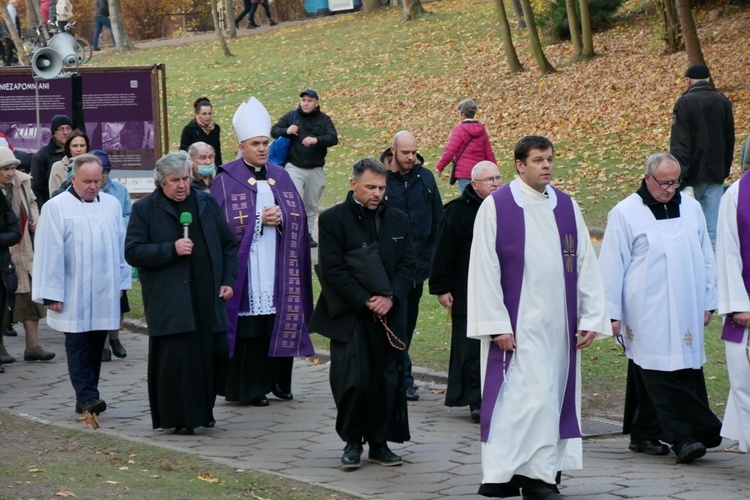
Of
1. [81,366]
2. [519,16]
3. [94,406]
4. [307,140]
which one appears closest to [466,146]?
[307,140]

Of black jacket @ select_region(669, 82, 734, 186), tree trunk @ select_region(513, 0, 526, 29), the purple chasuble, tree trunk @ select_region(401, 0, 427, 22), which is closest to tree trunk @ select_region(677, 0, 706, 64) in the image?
black jacket @ select_region(669, 82, 734, 186)

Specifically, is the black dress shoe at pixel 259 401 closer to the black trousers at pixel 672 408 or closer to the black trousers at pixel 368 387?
the black trousers at pixel 368 387

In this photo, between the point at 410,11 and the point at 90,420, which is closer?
the point at 90,420

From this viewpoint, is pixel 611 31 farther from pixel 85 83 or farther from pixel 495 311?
pixel 495 311

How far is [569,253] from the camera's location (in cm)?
735

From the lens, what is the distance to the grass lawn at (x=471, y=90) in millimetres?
19359

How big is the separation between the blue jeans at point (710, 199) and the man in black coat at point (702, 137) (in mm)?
19

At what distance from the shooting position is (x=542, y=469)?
710cm

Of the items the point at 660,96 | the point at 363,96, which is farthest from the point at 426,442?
the point at 363,96

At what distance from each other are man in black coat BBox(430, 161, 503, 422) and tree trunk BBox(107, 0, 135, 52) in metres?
39.7

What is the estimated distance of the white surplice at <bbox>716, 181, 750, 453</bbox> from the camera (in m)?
8.18

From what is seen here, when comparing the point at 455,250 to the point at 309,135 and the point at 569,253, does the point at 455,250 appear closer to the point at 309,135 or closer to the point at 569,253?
the point at 569,253

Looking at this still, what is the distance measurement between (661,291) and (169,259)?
11.1 ft

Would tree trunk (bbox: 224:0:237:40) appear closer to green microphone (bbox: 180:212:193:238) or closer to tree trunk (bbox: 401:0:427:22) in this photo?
tree trunk (bbox: 401:0:427:22)
